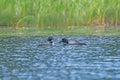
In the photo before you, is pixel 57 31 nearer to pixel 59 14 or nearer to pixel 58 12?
pixel 59 14

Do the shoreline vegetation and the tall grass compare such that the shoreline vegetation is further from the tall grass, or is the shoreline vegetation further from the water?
the water

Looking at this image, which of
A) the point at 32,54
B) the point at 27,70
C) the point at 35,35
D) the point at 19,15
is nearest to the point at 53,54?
the point at 32,54

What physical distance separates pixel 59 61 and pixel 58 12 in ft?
64.1

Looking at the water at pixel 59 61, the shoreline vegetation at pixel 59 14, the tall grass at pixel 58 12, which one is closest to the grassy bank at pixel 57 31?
the shoreline vegetation at pixel 59 14

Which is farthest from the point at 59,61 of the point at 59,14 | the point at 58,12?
the point at 58,12

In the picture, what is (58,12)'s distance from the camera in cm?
3991

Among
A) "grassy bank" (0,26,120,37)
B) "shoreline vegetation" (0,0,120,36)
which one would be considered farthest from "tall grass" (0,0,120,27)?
"grassy bank" (0,26,120,37)

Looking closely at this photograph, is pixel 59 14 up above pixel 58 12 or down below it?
below

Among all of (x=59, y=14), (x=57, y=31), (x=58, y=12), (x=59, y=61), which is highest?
(x=58, y=12)

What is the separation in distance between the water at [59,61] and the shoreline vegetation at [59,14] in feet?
33.8

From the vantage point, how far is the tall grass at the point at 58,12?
1570 inches

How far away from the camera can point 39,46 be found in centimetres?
2689

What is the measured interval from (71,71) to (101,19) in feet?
→ 75.8

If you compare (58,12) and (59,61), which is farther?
(58,12)
